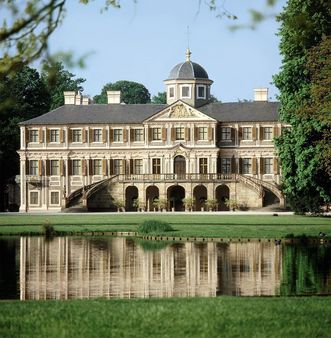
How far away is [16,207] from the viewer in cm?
8156

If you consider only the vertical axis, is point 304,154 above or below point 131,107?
below

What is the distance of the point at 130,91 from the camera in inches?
5005

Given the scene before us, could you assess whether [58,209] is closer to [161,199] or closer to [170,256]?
[161,199]

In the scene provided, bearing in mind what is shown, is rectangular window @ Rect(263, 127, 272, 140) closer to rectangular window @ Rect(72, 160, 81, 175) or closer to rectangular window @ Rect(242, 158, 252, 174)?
rectangular window @ Rect(242, 158, 252, 174)

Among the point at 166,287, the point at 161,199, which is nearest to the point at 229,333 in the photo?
the point at 166,287

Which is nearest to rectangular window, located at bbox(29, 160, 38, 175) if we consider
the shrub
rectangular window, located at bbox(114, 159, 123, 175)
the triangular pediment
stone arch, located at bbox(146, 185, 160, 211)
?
rectangular window, located at bbox(114, 159, 123, 175)

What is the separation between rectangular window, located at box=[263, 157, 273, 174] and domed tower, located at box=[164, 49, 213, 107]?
7153 millimetres

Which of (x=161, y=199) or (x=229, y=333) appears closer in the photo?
(x=229, y=333)

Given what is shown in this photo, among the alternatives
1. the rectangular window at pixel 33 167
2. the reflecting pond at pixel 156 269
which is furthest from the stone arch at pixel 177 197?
the reflecting pond at pixel 156 269

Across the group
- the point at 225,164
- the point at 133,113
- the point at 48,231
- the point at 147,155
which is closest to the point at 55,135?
the point at 133,113

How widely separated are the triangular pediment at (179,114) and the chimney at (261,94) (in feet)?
16.6

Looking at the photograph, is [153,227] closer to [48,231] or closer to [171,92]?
[48,231]

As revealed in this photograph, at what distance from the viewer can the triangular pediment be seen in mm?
78812

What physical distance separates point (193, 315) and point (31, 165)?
212ft
